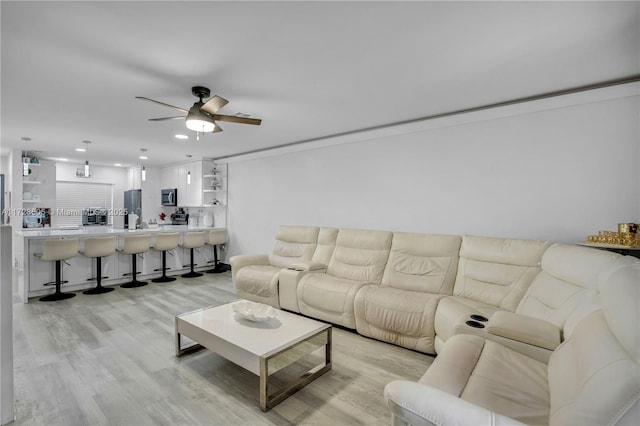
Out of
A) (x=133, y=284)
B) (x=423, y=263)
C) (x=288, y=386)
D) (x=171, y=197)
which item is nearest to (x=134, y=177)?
(x=171, y=197)

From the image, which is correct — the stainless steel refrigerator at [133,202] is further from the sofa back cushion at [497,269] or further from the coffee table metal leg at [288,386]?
the sofa back cushion at [497,269]

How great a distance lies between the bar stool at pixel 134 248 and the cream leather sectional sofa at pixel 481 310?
1972mm

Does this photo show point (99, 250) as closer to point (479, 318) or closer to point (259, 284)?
point (259, 284)

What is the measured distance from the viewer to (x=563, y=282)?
2150 millimetres

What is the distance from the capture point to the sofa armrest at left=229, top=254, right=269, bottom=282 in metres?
4.34

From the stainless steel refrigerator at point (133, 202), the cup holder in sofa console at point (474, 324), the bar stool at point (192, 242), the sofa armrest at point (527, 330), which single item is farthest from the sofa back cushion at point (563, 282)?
the stainless steel refrigerator at point (133, 202)

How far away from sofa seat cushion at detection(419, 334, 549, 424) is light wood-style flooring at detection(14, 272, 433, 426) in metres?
0.65

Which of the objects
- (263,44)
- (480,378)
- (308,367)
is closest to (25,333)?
(308,367)

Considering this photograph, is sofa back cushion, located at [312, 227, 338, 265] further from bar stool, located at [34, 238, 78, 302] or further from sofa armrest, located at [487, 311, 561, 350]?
bar stool, located at [34, 238, 78, 302]

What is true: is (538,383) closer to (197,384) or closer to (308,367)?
(308,367)

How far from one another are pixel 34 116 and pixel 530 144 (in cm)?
577

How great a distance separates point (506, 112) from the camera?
317 cm

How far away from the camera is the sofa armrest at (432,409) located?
3.19 ft

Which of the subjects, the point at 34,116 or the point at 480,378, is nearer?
the point at 480,378
